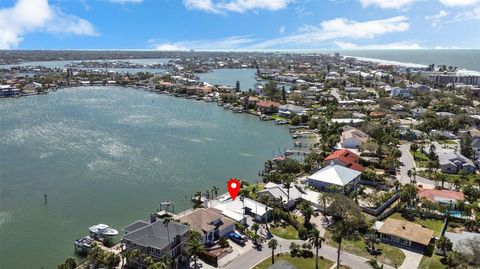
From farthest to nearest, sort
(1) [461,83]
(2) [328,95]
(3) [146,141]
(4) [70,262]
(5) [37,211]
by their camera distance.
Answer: (1) [461,83]
(2) [328,95]
(3) [146,141]
(5) [37,211]
(4) [70,262]

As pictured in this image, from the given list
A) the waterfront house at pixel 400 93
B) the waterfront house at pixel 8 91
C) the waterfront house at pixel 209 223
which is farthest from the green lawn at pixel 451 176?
the waterfront house at pixel 8 91

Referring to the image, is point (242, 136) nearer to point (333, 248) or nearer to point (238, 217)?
point (238, 217)

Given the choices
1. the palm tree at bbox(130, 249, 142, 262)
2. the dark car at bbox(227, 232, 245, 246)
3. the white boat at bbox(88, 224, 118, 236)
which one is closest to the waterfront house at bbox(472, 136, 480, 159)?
the dark car at bbox(227, 232, 245, 246)

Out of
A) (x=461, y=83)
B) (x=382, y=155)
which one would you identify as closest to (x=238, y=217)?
(x=382, y=155)

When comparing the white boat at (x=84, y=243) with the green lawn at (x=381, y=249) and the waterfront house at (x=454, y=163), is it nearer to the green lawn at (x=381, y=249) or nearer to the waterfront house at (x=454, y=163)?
the green lawn at (x=381, y=249)

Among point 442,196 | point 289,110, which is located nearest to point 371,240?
point 442,196

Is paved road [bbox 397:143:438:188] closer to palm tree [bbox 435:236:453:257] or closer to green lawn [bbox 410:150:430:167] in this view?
green lawn [bbox 410:150:430:167]

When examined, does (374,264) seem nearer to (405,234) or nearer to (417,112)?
(405,234)
